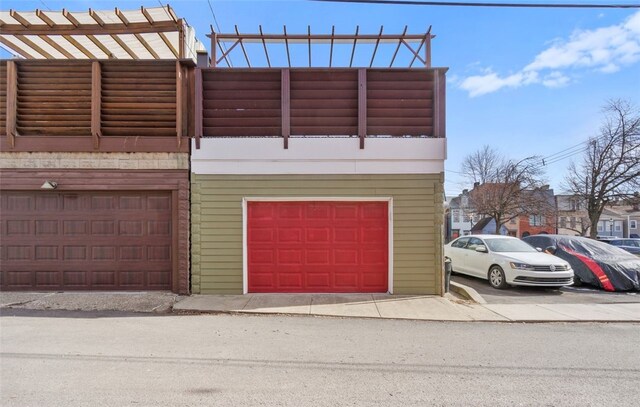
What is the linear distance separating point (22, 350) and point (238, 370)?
289cm

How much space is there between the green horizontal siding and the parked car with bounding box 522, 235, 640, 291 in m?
4.93

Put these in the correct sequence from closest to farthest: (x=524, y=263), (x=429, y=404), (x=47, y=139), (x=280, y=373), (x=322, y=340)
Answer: (x=429, y=404)
(x=280, y=373)
(x=322, y=340)
(x=47, y=139)
(x=524, y=263)

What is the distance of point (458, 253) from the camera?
11133 mm

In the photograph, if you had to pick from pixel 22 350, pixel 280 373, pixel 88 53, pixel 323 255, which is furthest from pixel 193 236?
pixel 88 53

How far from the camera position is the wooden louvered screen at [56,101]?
7961mm

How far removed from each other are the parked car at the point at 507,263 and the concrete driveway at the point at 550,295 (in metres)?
0.26

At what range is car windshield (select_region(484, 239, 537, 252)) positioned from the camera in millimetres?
9812

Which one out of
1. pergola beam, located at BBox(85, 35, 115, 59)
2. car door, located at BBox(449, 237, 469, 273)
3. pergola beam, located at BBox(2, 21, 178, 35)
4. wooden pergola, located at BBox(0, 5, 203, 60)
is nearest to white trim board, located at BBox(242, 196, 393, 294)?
wooden pergola, located at BBox(0, 5, 203, 60)

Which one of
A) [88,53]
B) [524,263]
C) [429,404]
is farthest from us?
[88,53]

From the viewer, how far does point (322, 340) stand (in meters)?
5.07

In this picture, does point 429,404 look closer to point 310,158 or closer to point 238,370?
point 238,370

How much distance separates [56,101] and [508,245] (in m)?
11.8

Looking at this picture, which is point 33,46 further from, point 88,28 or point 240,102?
point 240,102

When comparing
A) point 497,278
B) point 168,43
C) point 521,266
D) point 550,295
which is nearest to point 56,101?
point 168,43
